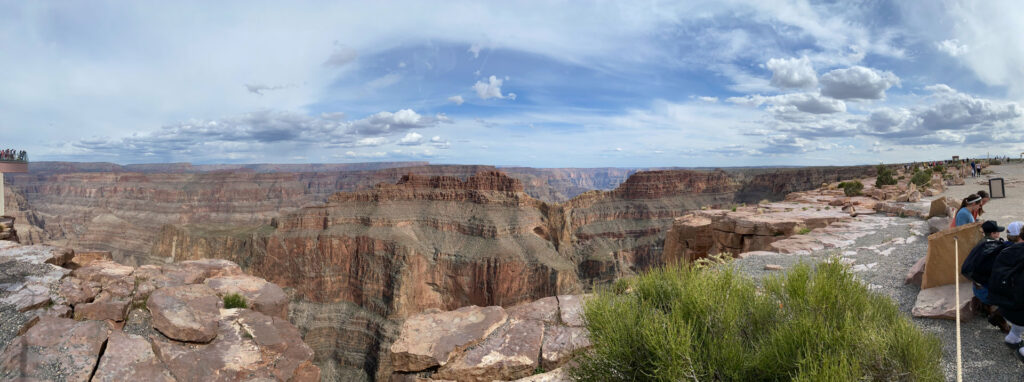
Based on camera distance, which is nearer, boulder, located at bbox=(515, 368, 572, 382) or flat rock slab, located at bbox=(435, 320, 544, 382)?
boulder, located at bbox=(515, 368, 572, 382)

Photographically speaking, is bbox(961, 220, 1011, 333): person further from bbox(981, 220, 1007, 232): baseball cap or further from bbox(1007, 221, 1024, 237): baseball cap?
bbox(981, 220, 1007, 232): baseball cap

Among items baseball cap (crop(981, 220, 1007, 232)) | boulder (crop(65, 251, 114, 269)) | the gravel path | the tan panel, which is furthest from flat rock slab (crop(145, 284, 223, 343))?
baseball cap (crop(981, 220, 1007, 232))

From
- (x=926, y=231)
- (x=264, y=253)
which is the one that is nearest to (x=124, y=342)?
(x=926, y=231)

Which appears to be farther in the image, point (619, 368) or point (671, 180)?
point (671, 180)

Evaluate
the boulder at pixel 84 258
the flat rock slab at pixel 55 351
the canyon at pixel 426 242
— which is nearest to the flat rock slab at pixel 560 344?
the flat rock slab at pixel 55 351

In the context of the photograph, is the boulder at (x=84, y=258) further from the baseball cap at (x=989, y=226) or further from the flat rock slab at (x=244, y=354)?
the baseball cap at (x=989, y=226)

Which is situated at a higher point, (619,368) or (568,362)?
(619,368)

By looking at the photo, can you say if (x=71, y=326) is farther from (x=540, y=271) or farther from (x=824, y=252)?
(x=540, y=271)
